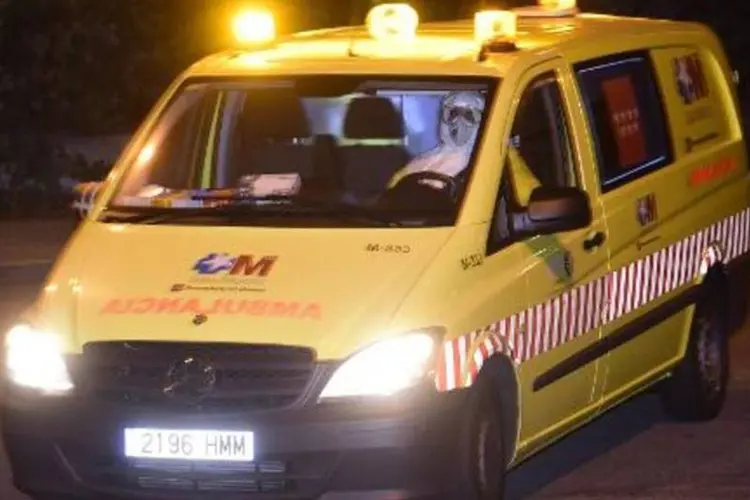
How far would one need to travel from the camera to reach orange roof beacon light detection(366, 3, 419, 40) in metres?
8.66

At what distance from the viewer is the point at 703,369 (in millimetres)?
9758

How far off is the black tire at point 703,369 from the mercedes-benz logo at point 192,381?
3047 millimetres

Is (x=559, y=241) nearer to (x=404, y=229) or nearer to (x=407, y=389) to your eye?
(x=404, y=229)

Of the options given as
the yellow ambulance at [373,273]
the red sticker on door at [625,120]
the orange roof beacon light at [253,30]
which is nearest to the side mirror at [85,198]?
the yellow ambulance at [373,273]

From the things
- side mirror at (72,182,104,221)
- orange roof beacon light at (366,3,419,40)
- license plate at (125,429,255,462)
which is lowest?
license plate at (125,429,255,462)

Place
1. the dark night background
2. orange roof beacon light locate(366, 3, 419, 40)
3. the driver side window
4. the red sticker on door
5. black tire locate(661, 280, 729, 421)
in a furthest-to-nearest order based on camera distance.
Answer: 1. the dark night background
2. black tire locate(661, 280, 729, 421)
3. the red sticker on door
4. orange roof beacon light locate(366, 3, 419, 40)
5. the driver side window

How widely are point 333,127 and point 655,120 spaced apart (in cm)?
168

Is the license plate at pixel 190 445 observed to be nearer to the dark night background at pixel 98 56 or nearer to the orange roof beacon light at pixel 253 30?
the orange roof beacon light at pixel 253 30

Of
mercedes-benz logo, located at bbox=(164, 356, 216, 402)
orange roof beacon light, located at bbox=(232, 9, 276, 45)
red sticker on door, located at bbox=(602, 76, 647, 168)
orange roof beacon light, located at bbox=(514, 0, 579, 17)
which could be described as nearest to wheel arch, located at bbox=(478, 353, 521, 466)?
mercedes-benz logo, located at bbox=(164, 356, 216, 402)

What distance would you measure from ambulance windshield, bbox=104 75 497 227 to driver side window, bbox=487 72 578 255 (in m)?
0.19

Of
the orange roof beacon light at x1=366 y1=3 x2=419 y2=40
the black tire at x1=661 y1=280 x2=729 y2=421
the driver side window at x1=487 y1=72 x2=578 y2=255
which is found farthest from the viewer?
the black tire at x1=661 y1=280 x2=729 y2=421

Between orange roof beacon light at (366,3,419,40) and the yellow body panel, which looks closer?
the yellow body panel

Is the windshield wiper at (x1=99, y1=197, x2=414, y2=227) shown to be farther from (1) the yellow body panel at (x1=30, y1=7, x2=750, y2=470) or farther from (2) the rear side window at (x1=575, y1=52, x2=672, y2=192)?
(2) the rear side window at (x1=575, y1=52, x2=672, y2=192)

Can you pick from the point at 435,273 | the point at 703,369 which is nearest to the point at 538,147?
the point at 435,273
